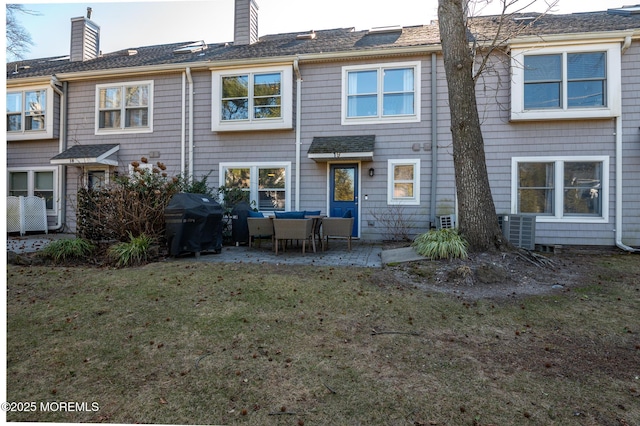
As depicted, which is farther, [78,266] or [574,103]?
[574,103]

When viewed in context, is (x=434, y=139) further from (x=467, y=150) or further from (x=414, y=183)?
(x=467, y=150)

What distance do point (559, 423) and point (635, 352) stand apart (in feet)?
5.38

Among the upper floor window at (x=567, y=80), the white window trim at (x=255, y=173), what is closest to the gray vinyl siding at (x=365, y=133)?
the white window trim at (x=255, y=173)

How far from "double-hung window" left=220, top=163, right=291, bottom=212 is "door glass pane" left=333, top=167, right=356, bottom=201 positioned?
134 centimetres

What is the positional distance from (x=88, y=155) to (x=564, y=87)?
12.8 metres

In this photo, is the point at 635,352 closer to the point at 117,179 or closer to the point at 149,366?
the point at 149,366

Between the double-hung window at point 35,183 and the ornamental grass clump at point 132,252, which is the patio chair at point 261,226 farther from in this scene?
the double-hung window at point 35,183

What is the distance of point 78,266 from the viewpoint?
6.27m

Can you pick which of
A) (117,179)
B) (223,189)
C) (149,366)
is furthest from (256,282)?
(223,189)

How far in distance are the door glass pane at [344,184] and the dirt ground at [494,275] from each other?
13.1 feet

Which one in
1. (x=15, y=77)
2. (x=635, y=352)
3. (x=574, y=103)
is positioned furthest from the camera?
(x=15, y=77)

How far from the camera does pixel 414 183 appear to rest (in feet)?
→ 30.2

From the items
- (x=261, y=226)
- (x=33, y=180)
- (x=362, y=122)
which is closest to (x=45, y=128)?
(x=33, y=180)

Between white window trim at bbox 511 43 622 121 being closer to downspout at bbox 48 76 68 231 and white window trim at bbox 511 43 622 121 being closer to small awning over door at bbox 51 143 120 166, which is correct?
small awning over door at bbox 51 143 120 166
